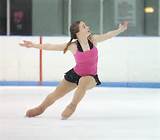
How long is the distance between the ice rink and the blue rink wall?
1.81 metres

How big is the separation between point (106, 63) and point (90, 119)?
5117mm

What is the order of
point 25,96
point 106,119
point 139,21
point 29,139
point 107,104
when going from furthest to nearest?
point 139,21
point 25,96
point 107,104
point 106,119
point 29,139

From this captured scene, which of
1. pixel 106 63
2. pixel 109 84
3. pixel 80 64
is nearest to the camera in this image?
pixel 80 64

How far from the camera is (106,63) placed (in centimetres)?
1123

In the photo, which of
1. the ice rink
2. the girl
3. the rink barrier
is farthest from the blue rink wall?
the girl

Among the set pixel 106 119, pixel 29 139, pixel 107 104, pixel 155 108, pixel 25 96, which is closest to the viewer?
pixel 29 139

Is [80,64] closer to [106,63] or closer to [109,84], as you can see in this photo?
[109,84]

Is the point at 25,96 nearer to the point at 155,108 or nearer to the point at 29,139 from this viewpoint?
the point at 155,108

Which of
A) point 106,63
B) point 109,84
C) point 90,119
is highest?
point 106,63

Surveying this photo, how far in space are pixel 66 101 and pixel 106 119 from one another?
2.01 meters

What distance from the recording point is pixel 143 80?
437 inches

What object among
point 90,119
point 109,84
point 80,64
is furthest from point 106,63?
point 90,119

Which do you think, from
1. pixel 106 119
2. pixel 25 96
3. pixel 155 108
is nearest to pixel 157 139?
pixel 106 119

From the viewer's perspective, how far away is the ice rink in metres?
5.00
